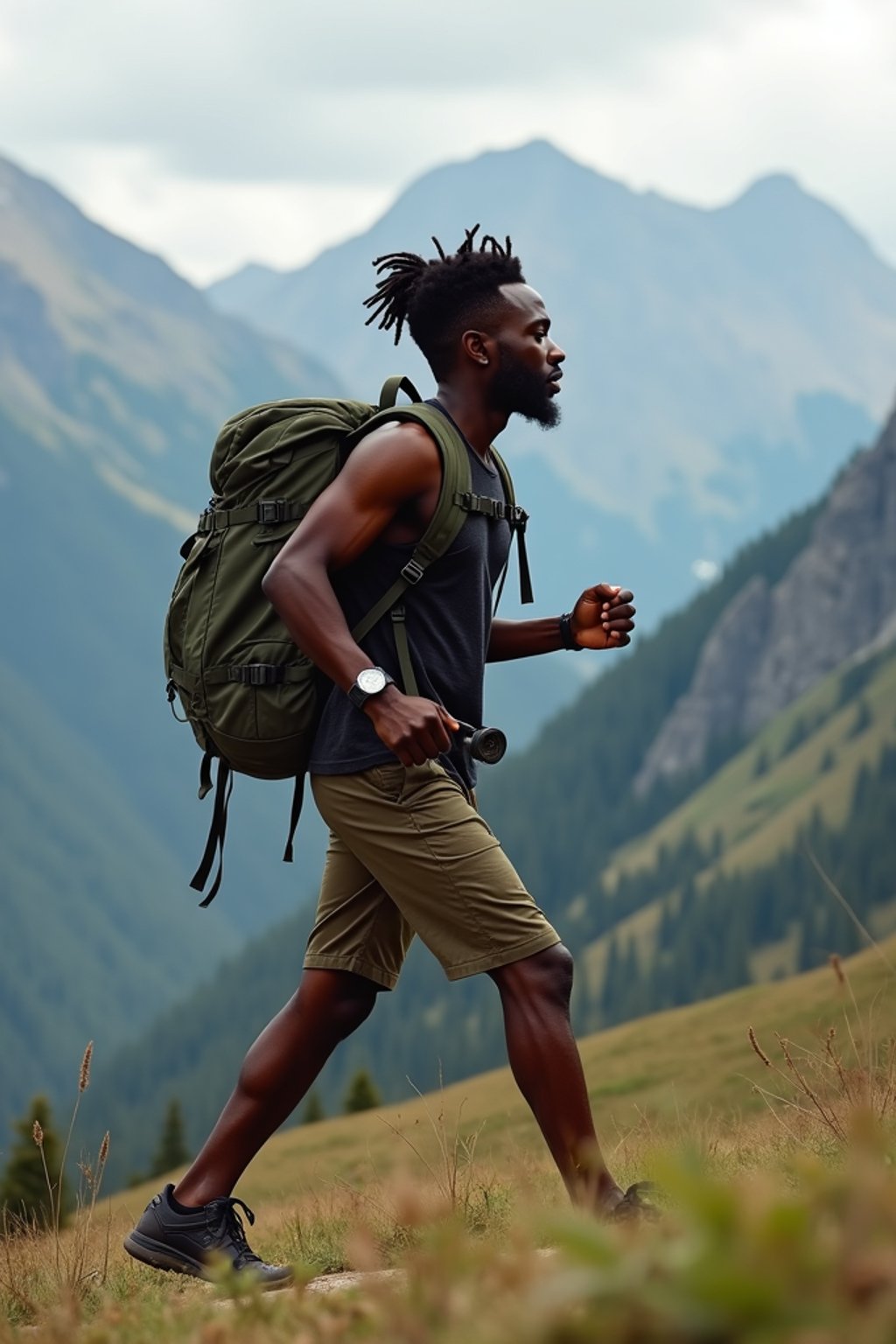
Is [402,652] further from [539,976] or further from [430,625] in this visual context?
[539,976]

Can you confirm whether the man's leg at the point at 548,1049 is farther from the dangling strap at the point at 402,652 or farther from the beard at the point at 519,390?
the beard at the point at 519,390

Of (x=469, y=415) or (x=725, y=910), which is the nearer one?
(x=469, y=415)

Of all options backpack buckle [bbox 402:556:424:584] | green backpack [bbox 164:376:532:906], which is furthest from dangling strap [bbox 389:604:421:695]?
backpack buckle [bbox 402:556:424:584]

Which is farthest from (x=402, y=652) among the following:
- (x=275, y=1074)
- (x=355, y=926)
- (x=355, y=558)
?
(x=275, y=1074)

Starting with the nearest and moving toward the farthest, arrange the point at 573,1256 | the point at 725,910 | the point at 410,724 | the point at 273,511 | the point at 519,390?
the point at 573,1256 < the point at 410,724 < the point at 273,511 < the point at 519,390 < the point at 725,910

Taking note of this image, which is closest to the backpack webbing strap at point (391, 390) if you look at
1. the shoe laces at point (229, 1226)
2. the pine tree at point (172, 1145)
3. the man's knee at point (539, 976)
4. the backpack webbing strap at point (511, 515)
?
the backpack webbing strap at point (511, 515)

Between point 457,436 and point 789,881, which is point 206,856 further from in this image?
point 789,881

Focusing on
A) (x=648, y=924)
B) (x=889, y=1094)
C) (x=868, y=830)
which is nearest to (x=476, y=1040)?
(x=648, y=924)

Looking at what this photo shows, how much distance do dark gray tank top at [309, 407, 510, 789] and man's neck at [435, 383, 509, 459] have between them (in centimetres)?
9

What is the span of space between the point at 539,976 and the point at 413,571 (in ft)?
4.92

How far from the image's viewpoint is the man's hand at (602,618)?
7.64 meters

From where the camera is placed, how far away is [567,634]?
782cm

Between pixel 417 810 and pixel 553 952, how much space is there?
2.27 feet

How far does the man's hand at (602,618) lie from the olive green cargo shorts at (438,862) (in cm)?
113
